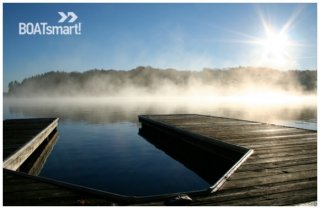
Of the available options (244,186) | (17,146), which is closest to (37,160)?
(17,146)

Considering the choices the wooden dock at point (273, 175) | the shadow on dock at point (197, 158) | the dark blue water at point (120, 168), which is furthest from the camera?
the shadow on dock at point (197, 158)

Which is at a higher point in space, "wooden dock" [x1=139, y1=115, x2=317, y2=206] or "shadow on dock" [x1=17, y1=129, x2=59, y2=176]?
"wooden dock" [x1=139, y1=115, x2=317, y2=206]

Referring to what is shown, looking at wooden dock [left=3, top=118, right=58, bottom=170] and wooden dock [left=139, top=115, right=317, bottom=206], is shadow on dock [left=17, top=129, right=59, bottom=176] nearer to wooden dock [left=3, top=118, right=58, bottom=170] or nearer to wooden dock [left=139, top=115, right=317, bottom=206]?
wooden dock [left=3, top=118, right=58, bottom=170]

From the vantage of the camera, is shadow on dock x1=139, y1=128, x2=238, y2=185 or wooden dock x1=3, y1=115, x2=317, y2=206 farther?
shadow on dock x1=139, y1=128, x2=238, y2=185

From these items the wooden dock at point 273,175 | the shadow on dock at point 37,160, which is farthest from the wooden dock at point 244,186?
the shadow on dock at point 37,160

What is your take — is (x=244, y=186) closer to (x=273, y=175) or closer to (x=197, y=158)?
(x=273, y=175)

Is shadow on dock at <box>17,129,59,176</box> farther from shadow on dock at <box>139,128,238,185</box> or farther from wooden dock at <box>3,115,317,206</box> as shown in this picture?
shadow on dock at <box>139,128,238,185</box>

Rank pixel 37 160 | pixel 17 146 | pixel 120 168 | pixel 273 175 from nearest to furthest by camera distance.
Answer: pixel 273 175, pixel 17 146, pixel 120 168, pixel 37 160

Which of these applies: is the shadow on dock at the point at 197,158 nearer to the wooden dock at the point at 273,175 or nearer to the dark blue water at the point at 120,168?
the dark blue water at the point at 120,168

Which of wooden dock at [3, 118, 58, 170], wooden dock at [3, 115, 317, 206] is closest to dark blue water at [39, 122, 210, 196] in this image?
wooden dock at [3, 118, 58, 170]

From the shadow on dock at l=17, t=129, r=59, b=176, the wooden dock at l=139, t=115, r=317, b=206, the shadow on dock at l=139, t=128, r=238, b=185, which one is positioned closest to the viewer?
the wooden dock at l=139, t=115, r=317, b=206

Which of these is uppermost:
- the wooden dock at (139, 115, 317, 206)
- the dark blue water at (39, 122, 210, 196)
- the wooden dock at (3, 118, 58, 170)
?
the wooden dock at (3, 118, 58, 170)

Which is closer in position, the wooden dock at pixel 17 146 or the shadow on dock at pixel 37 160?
the wooden dock at pixel 17 146

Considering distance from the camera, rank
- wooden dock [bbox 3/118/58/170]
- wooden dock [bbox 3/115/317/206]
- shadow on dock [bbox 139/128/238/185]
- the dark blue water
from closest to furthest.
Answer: wooden dock [bbox 3/115/317/206]
wooden dock [bbox 3/118/58/170]
the dark blue water
shadow on dock [bbox 139/128/238/185]
